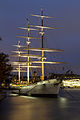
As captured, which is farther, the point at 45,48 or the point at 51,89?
Result: the point at 45,48

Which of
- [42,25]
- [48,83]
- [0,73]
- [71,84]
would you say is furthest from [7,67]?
[71,84]

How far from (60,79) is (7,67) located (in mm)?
21234

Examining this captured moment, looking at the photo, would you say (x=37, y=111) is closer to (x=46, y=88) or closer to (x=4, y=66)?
(x=4, y=66)

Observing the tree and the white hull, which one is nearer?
the tree

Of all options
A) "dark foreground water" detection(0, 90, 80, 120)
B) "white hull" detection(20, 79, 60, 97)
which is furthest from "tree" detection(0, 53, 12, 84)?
"white hull" detection(20, 79, 60, 97)

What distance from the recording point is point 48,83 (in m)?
56.6

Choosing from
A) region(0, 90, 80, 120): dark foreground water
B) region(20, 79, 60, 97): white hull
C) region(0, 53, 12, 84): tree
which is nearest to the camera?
region(0, 90, 80, 120): dark foreground water

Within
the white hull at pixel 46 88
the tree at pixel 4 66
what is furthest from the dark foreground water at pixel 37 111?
A: the white hull at pixel 46 88

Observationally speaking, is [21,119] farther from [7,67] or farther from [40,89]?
[40,89]

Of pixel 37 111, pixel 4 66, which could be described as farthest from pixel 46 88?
pixel 37 111

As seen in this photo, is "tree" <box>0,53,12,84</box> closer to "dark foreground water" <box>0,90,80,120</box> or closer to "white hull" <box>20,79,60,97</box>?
"dark foreground water" <box>0,90,80,120</box>

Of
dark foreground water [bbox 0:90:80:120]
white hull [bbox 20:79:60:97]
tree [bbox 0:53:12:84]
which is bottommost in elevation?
dark foreground water [bbox 0:90:80:120]

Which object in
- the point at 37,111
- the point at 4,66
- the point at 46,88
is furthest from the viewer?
the point at 46,88

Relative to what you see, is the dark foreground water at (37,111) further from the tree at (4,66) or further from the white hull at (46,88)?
the white hull at (46,88)
